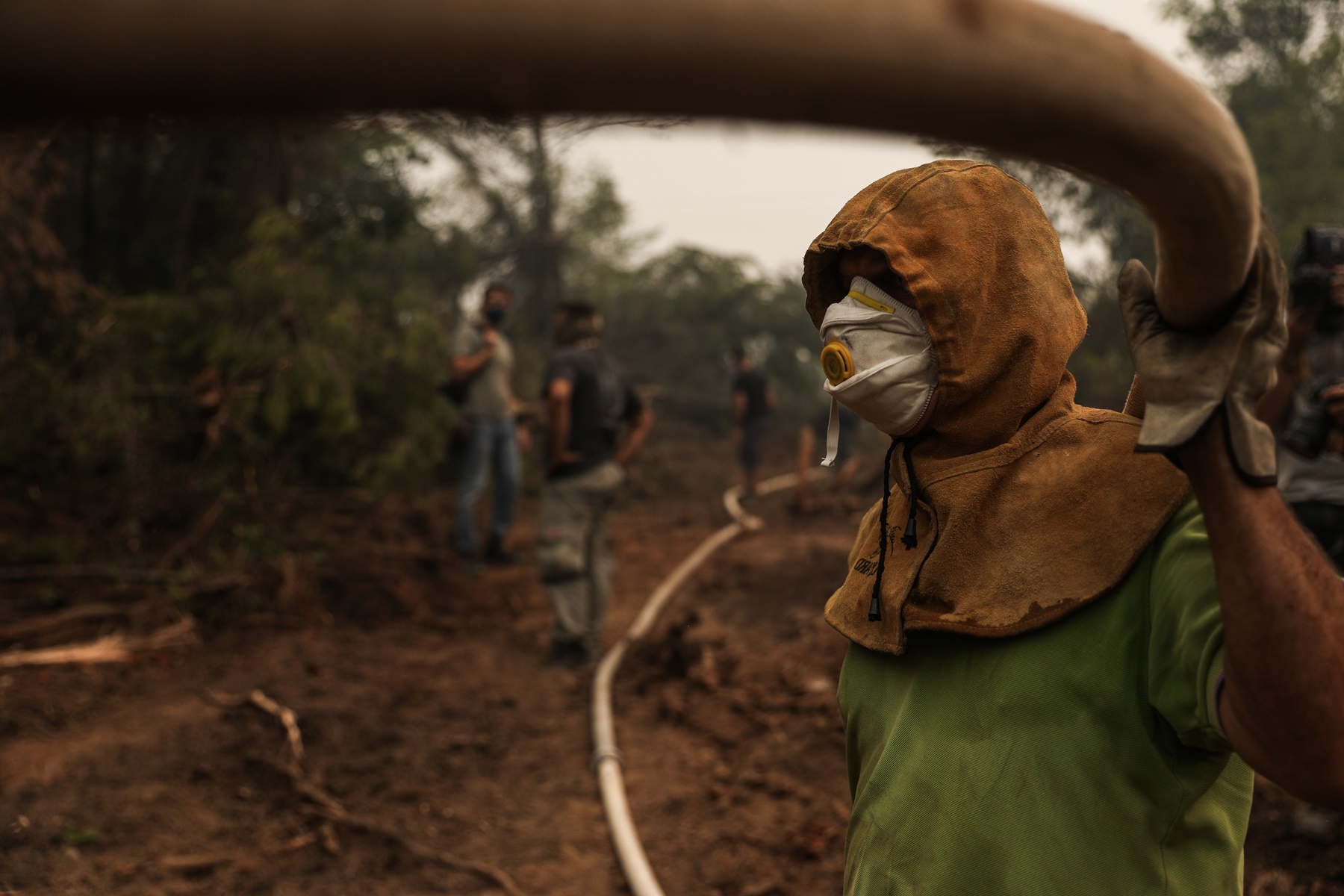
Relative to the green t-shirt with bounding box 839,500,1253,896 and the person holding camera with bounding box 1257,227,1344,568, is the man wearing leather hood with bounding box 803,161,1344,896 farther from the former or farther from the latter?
the person holding camera with bounding box 1257,227,1344,568

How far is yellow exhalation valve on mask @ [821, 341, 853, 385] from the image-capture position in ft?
4.62

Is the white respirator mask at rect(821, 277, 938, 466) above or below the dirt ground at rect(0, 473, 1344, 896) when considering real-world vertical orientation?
above

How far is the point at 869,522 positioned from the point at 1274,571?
80cm

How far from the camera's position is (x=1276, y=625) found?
0.91 metres

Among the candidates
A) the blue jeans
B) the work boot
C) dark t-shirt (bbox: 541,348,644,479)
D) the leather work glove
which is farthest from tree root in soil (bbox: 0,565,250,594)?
the leather work glove

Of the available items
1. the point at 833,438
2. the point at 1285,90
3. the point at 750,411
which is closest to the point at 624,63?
the point at 833,438

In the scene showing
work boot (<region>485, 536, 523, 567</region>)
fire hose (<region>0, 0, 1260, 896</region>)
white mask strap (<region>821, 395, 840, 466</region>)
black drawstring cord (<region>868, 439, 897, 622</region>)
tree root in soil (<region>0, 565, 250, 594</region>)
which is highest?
fire hose (<region>0, 0, 1260, 896</region>)

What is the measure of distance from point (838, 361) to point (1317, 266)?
2707 millimetres

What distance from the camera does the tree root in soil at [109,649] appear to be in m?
5.37

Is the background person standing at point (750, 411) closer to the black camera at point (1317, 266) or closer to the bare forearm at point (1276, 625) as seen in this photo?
the black camera at point (1317, 266)

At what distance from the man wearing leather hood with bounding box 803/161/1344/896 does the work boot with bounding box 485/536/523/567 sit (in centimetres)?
712

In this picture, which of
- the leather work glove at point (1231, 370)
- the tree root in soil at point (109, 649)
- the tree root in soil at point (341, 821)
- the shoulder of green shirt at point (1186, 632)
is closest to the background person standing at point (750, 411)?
the tree root in soil at point (109, 649)

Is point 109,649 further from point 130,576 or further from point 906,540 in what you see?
point 906,540

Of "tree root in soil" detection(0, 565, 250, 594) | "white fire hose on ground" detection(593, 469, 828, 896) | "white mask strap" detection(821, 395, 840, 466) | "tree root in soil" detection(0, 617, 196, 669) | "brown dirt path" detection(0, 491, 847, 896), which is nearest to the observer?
"white mask strap" detection(821, 395, 840, 466)
